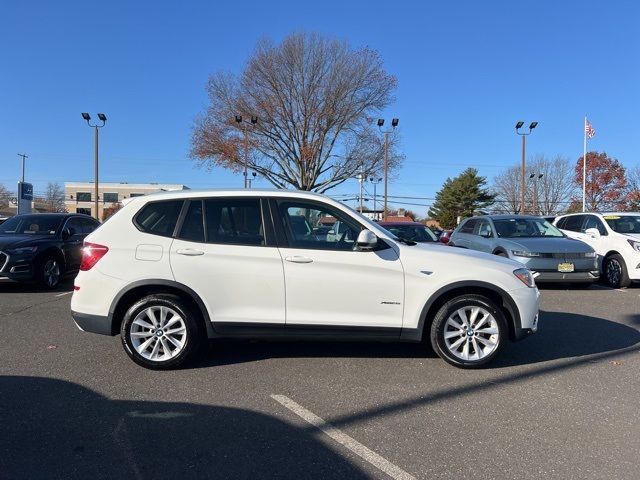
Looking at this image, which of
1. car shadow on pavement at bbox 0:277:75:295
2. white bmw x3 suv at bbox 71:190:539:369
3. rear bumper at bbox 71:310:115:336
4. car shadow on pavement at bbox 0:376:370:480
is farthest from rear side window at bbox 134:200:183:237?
car shadow on pavement at bbox 0:277:75:295

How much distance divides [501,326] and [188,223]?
129 inches

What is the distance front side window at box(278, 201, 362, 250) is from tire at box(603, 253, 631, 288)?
8.33 meters

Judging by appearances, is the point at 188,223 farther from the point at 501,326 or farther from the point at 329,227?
the point at 501,326

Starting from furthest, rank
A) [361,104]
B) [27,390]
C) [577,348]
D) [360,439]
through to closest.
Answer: [361,104] → [577,348] → [27,390] → [360,439]

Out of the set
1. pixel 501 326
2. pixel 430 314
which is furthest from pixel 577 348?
pixel 430 314

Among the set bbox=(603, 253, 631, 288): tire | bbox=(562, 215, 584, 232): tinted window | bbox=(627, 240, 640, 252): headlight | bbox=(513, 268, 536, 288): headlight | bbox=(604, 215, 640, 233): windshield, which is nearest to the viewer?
bbox=(513, 268, 536, 288): headlight

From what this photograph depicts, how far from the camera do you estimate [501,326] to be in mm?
4977

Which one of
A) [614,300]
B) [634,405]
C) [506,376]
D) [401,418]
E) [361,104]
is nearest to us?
[401,418]

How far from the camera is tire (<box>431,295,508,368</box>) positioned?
16.3 ft

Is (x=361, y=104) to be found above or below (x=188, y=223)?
Answer: above

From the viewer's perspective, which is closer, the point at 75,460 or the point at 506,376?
the point at 75,460

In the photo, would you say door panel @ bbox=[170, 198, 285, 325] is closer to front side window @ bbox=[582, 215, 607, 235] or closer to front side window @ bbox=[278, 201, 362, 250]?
front side window @ bbox=[278, 201, 362, 250]

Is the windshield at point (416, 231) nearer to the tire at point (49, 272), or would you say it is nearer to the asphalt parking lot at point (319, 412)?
the asphalt parking lot at point (319, 412)

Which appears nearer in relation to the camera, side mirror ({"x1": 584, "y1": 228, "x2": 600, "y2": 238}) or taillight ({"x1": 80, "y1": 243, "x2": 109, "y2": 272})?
taillight ({"x1": 80, "y1": 243, "x2": 109, "y2": 272})
